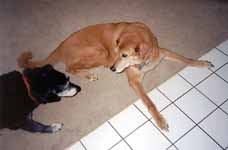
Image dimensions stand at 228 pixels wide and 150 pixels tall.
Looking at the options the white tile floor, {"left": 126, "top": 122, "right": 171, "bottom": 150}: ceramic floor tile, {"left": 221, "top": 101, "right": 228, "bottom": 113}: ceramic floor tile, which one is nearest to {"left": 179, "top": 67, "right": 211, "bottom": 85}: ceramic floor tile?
the white tile floor

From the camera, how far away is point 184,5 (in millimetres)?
3699

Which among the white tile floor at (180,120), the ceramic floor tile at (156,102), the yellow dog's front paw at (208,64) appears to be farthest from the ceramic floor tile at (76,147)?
the yellow dog's front paw at (208,64)

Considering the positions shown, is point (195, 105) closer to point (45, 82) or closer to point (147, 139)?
point (147, 139)

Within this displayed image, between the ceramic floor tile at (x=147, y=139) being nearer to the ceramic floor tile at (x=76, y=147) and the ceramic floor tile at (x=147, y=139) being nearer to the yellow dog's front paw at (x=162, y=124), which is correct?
the yellow dog's front paw at (x=162, y=124)

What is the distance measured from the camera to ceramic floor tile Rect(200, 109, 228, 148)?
2.60 metres

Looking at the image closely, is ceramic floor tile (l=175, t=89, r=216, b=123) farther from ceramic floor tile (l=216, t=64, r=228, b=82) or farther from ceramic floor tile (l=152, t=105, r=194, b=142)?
ceramic floor tile (l=216, t=64, r=228, b=82)

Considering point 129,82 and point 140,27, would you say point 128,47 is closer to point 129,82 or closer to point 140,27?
point 140,27

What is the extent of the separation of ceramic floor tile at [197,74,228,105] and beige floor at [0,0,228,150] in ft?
1.17

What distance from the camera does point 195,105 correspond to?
2.83m

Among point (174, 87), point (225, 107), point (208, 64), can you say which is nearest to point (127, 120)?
point (174, 87)

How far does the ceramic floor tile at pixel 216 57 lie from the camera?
123 inches

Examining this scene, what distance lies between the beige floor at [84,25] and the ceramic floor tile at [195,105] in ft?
1.11

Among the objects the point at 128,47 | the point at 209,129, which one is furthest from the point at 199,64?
the point at 128,47

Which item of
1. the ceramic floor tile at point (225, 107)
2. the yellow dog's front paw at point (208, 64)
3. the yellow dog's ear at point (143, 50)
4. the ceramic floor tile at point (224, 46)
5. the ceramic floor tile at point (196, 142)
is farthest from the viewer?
the ceramic floor tile at point (224, 46)
